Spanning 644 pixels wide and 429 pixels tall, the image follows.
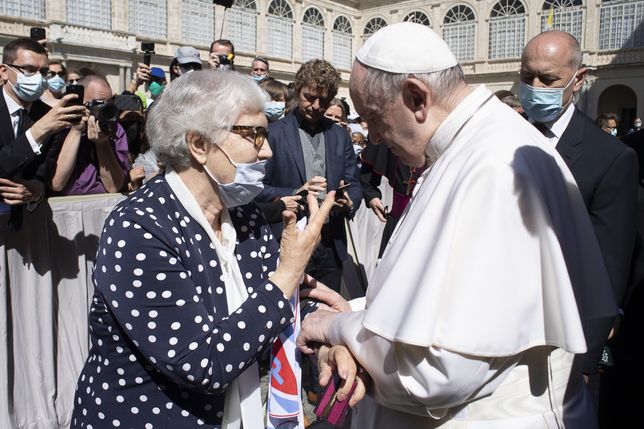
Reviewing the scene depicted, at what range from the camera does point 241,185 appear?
2178 mm

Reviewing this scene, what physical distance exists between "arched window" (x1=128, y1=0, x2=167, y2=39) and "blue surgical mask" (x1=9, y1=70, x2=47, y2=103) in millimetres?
25198

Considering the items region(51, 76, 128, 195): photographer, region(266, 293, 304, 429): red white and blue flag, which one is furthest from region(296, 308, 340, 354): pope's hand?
region(51, 76, 128, 195): photographer

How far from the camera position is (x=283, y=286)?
2.00 m

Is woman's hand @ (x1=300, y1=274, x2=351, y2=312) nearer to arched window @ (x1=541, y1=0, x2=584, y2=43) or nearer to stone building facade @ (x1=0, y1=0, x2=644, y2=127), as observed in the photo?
stone building facade @ (x1=0, y1=0, x2=644, y2=127)

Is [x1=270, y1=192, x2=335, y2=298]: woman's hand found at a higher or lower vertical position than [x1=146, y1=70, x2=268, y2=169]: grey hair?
lower

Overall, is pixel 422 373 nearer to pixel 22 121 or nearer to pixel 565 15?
pixel 22 121

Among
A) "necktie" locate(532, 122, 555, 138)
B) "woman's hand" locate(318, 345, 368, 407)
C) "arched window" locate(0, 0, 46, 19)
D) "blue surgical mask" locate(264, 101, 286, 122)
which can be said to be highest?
"arched window" locate(0, 0, 46, 19)

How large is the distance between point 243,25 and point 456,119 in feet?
106

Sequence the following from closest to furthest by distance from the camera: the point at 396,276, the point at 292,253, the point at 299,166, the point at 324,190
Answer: the point at 396,276, the point at 292,253, the point at 324,190, the point at 299,166

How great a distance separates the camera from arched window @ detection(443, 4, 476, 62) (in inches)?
1421

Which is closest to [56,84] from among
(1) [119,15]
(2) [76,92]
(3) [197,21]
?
(2) [76,92]

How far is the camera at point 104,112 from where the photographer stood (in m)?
3.93

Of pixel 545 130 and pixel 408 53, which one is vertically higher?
pixel 408 53

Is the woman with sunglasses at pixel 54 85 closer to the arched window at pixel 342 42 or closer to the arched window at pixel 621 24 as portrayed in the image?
the arched window at pixel 621 24
